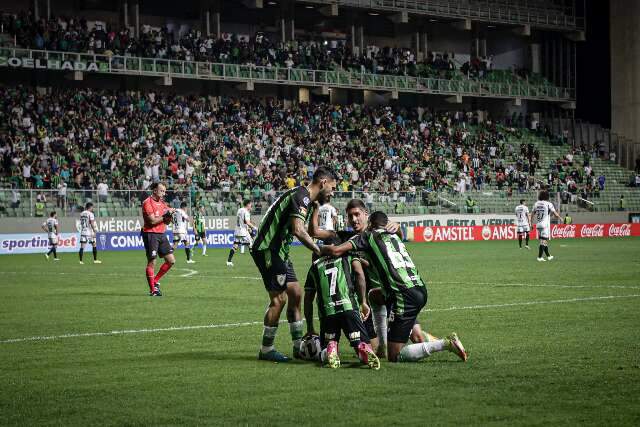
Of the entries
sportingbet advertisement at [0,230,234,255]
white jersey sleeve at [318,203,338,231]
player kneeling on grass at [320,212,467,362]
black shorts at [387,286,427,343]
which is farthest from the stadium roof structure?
black shorts at [387,286,427,343]

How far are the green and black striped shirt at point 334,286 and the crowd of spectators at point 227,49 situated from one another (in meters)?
46.3

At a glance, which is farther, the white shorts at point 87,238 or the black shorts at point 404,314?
the white shorts at point 87,238

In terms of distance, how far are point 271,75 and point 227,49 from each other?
3224 mm

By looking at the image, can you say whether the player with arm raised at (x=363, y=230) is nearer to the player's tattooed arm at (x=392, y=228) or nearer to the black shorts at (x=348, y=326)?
the player's tattooed arm at (x=392, y=228)

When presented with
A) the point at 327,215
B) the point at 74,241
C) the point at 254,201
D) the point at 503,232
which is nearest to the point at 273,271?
the point at 327,215

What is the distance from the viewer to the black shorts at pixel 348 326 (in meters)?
10.7

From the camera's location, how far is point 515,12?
2894 inches

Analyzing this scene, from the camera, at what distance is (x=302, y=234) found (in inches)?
434

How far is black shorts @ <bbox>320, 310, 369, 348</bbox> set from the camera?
10.7 meters

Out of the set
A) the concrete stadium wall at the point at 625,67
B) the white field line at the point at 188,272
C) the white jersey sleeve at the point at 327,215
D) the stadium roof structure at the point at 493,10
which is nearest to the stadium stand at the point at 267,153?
the concrete stadium wall at the point at 625,67

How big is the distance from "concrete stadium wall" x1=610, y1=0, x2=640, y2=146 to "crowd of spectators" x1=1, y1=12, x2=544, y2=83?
24.9ft

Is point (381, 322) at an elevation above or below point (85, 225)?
above

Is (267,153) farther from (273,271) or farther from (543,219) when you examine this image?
(273,271)

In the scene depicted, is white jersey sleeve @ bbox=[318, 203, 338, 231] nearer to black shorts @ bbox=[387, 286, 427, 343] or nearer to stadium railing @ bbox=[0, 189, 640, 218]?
stadium railing @ bbox=[0, 189, 640, 218]
